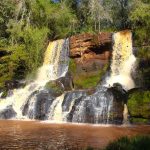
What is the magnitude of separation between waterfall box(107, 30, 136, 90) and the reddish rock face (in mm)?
847

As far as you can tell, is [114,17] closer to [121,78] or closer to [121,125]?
[121,78]

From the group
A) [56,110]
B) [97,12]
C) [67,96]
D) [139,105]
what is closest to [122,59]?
[67,96]

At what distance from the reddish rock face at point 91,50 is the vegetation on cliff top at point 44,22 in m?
3.38

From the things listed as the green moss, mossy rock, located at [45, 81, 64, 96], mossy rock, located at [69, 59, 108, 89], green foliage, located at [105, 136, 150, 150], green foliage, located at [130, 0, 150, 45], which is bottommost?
green foliage, located at [105, 136, 150, 150]

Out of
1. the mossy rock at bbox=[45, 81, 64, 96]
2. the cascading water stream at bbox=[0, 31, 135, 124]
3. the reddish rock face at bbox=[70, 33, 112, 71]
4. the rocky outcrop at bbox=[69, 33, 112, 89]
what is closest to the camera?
the cascading water stream at bbox=[0, 31, 135, 124]

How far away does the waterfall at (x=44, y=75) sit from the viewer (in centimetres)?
3294

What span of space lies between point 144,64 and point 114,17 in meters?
14.9

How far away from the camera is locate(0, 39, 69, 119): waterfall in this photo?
1297 inches

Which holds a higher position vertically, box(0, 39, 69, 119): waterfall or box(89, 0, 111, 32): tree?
box(89, 0, 111, 32): tree

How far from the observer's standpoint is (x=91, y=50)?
38812mm

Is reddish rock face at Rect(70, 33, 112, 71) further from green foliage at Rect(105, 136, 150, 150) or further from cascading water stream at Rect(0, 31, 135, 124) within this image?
green foliage at Rect(105, 136, 150, 150)

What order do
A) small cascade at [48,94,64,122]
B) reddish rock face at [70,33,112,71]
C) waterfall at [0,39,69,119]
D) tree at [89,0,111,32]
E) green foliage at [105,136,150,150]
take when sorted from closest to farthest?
green foliage at [105,136,150,150]
small cascade at [48,94,64,122]
waterfall at [0,39,69,119]
reddish rock face at [70,33,112,71]
tree at [89,0,111,32]

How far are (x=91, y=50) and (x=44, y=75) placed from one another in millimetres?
5500

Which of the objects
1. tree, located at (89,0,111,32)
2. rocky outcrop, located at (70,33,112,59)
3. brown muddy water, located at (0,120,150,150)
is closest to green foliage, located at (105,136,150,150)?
brown muddy water, located at (0,120,150,150)
